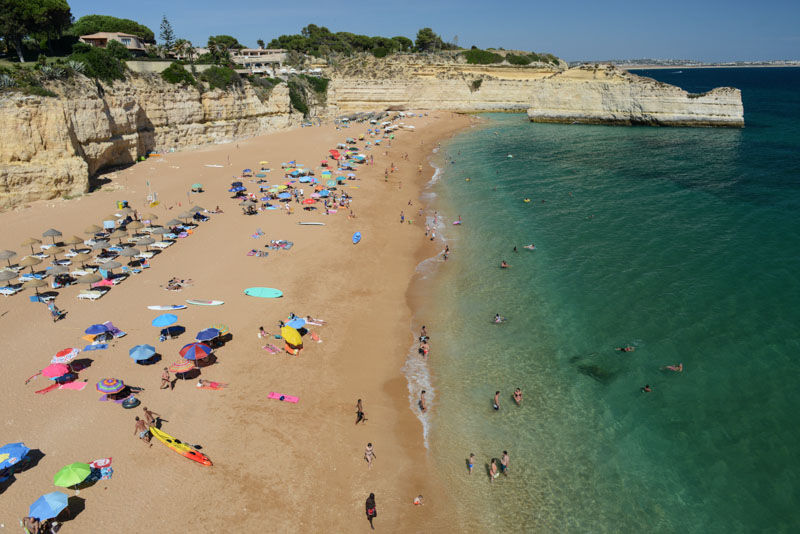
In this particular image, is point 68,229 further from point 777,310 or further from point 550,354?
point 777,310

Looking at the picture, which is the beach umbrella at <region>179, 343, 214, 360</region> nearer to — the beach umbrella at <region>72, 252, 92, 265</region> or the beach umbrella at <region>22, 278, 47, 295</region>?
the beach umbrella at <region>22, 278, 47, 295</region>

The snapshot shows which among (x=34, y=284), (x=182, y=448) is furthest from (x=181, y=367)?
(x=34, y=284)

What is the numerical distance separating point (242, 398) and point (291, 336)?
331cm

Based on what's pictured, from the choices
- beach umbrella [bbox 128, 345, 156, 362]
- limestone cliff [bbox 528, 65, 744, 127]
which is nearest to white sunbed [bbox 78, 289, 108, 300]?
beach umbrella [bbox 128, 345, 156, 362]

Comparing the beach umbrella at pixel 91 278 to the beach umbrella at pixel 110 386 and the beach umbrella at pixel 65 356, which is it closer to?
the beach umbrella at pixel 65 356

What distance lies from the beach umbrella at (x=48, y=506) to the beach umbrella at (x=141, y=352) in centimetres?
582

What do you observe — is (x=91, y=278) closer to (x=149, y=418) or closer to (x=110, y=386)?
(x=110, y=386)

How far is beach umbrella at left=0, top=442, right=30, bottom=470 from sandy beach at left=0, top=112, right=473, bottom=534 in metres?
0.72

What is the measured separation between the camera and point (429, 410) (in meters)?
16.7

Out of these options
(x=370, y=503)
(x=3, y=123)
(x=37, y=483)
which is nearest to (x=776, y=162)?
(x=370, y=503)

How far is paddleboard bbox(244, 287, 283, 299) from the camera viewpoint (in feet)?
75.1

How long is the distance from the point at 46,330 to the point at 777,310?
3284 cm

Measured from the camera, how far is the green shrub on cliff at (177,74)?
51769 millimetres

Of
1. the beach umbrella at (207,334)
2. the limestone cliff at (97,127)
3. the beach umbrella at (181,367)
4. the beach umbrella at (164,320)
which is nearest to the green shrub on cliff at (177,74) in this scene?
the limestone cliff at (97,127)
